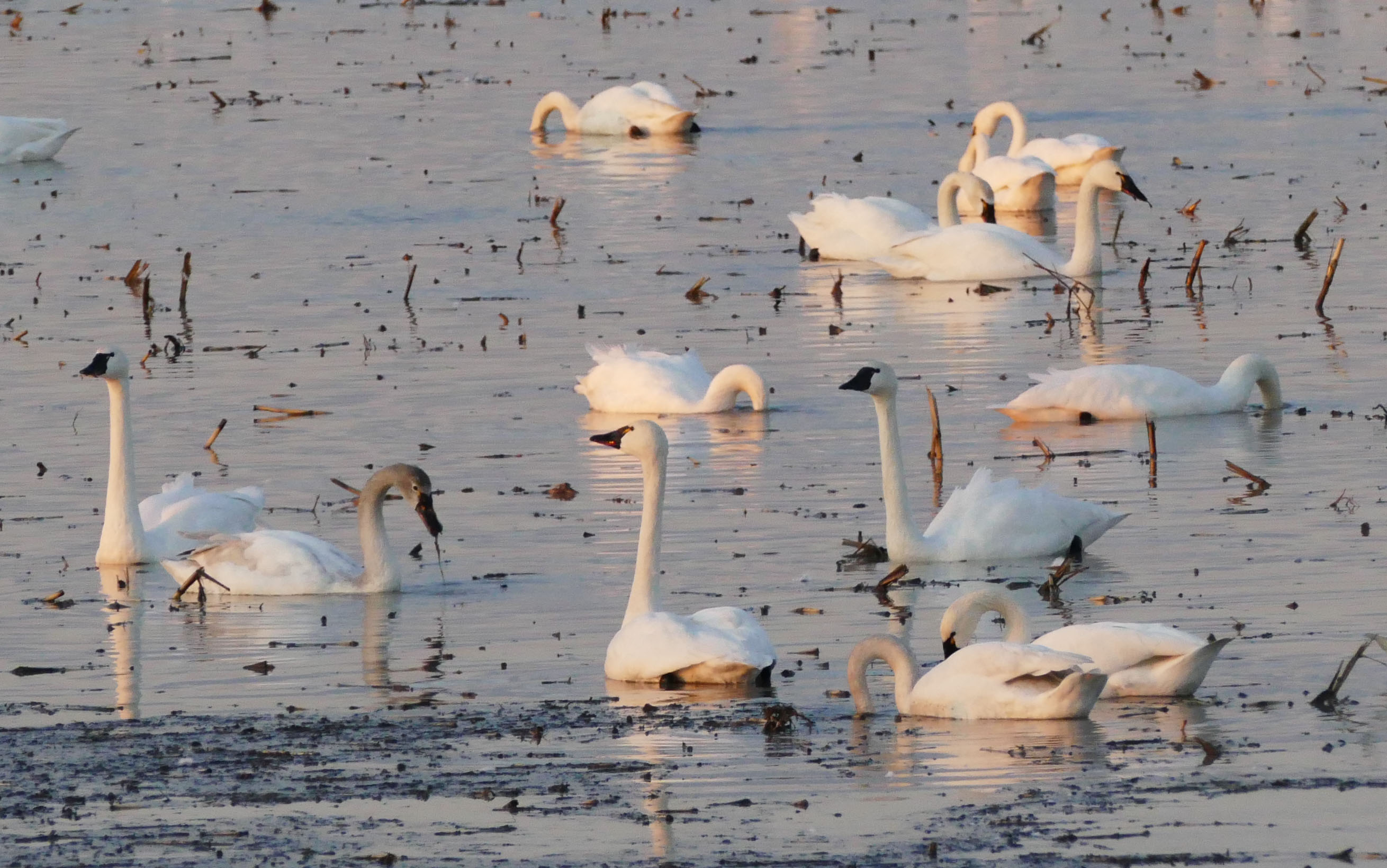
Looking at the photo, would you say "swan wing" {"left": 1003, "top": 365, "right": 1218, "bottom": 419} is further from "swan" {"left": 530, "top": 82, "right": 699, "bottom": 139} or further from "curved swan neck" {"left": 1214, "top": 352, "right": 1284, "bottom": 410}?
"swan" {"left": 530, "top": 82, "right": 699, "bottom": 139}

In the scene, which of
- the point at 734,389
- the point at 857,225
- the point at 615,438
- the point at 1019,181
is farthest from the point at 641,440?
the point at 1019,181

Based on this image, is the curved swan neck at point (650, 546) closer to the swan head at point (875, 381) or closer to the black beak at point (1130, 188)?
the swan head at point (875, 381)

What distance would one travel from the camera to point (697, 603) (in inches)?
495

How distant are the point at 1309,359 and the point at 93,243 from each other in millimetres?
12848

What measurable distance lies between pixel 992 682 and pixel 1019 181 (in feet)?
64.1

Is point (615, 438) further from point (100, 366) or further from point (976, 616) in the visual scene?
point (100, 366)

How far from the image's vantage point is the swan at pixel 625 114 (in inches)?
1378

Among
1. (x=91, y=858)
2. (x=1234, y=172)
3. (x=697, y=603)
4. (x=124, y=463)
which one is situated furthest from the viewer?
(x=1234, y=172)

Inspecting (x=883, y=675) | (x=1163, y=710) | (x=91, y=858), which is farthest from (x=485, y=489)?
(x=91, y=858)

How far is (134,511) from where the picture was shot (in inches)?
557

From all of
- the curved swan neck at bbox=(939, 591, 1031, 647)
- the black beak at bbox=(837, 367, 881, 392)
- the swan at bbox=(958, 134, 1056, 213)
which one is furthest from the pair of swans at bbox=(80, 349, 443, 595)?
the swan at bbox=(958, 134, 1056, 213)

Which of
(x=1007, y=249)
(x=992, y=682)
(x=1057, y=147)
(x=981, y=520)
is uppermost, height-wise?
(x=1057, y=147)

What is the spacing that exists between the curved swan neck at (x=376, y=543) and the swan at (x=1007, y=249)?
11.3 metres

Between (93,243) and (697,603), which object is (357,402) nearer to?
(697,603)
